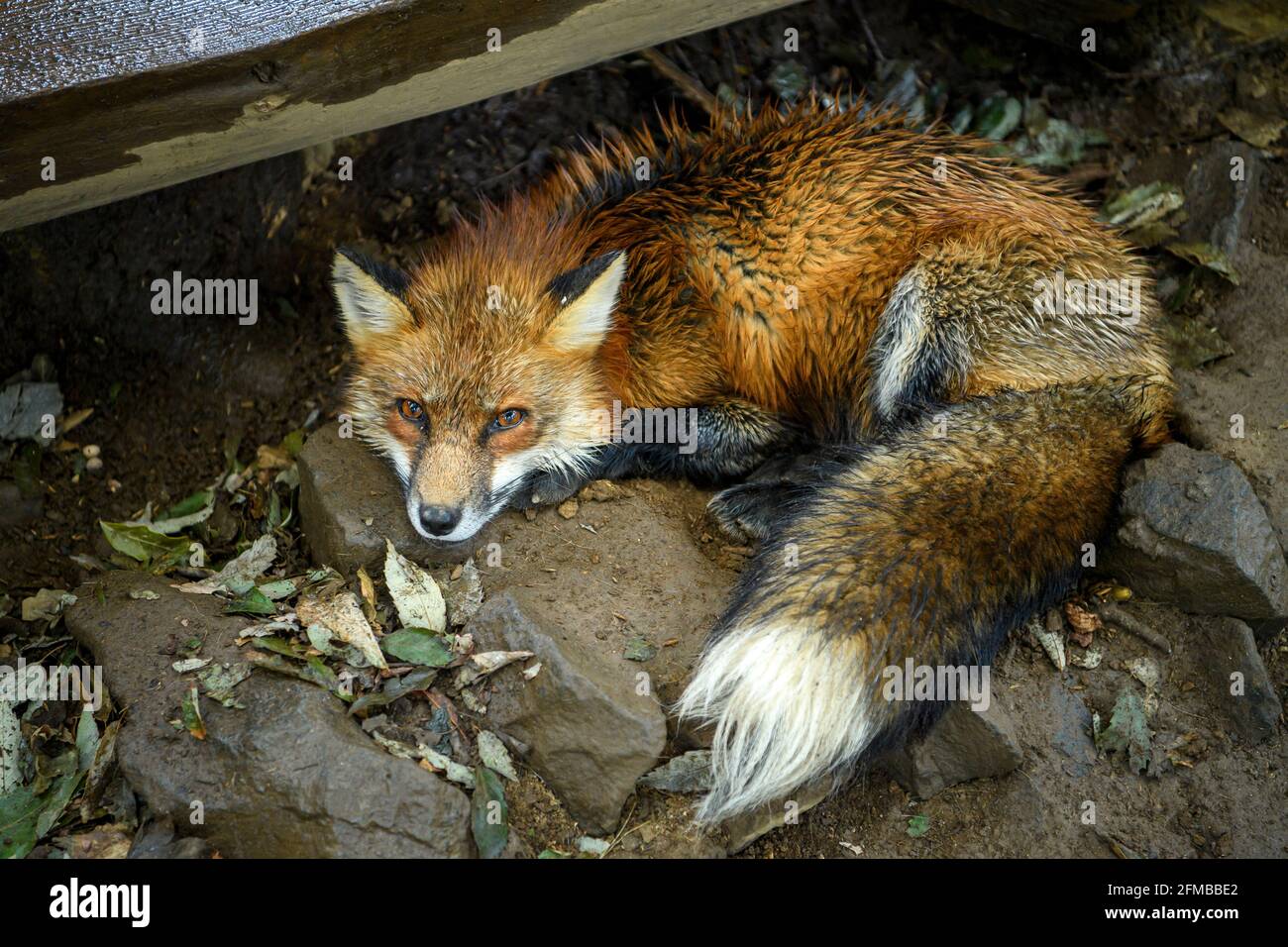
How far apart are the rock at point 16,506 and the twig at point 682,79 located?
155 inches

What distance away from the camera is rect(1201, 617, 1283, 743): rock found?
4.10 m

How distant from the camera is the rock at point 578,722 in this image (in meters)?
3.70

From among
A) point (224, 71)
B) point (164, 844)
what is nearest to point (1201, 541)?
point (164, 844)

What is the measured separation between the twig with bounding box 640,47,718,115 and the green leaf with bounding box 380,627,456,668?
3.39m

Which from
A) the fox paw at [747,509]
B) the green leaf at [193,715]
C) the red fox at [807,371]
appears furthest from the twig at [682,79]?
the green leaf at [193,715]

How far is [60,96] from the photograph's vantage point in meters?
3.62

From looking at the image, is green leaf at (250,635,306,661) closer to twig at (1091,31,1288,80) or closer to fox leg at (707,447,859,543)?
fox leg at (707,447,859,543)

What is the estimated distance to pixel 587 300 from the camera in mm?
4410

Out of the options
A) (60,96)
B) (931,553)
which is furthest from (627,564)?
(60,96)

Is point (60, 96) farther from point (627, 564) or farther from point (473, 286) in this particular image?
point (627, 564)

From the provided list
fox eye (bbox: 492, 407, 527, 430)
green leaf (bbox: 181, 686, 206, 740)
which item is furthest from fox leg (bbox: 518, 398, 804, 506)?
green leaf (bbox: 181, 686, 206, 740)

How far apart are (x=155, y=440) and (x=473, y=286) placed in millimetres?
2105

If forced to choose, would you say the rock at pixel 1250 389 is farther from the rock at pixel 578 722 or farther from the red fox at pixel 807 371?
the rock at pixel 578 722

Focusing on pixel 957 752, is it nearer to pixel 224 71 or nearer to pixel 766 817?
pixel 766 817
